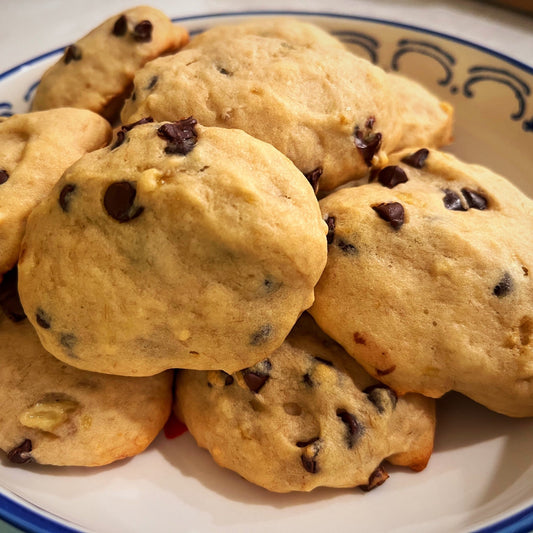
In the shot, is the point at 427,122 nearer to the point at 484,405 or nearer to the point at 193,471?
the point at 484,405

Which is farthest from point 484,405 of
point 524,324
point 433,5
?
point 433,5

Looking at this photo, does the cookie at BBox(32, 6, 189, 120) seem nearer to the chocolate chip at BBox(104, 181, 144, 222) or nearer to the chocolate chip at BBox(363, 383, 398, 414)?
the chocolate chip at BBox(104, 181, 144, 222)

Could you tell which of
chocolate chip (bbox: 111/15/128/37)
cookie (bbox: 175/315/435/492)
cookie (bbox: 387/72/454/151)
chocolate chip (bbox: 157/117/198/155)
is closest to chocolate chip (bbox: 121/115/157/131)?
chocolate chip (bbox: 157/117/198/155)

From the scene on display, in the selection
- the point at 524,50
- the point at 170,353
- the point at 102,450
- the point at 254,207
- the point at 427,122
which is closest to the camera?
the point at 254,207

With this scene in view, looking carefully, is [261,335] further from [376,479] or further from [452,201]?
[452,201]

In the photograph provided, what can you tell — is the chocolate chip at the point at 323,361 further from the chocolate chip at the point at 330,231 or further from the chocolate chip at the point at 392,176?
the chocolate chip at the point at 392,176

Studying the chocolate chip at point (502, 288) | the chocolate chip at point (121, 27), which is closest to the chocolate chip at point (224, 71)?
the chocolate chip at point (121, 27)

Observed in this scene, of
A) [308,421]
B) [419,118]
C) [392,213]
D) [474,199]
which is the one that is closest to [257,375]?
[308,421]
